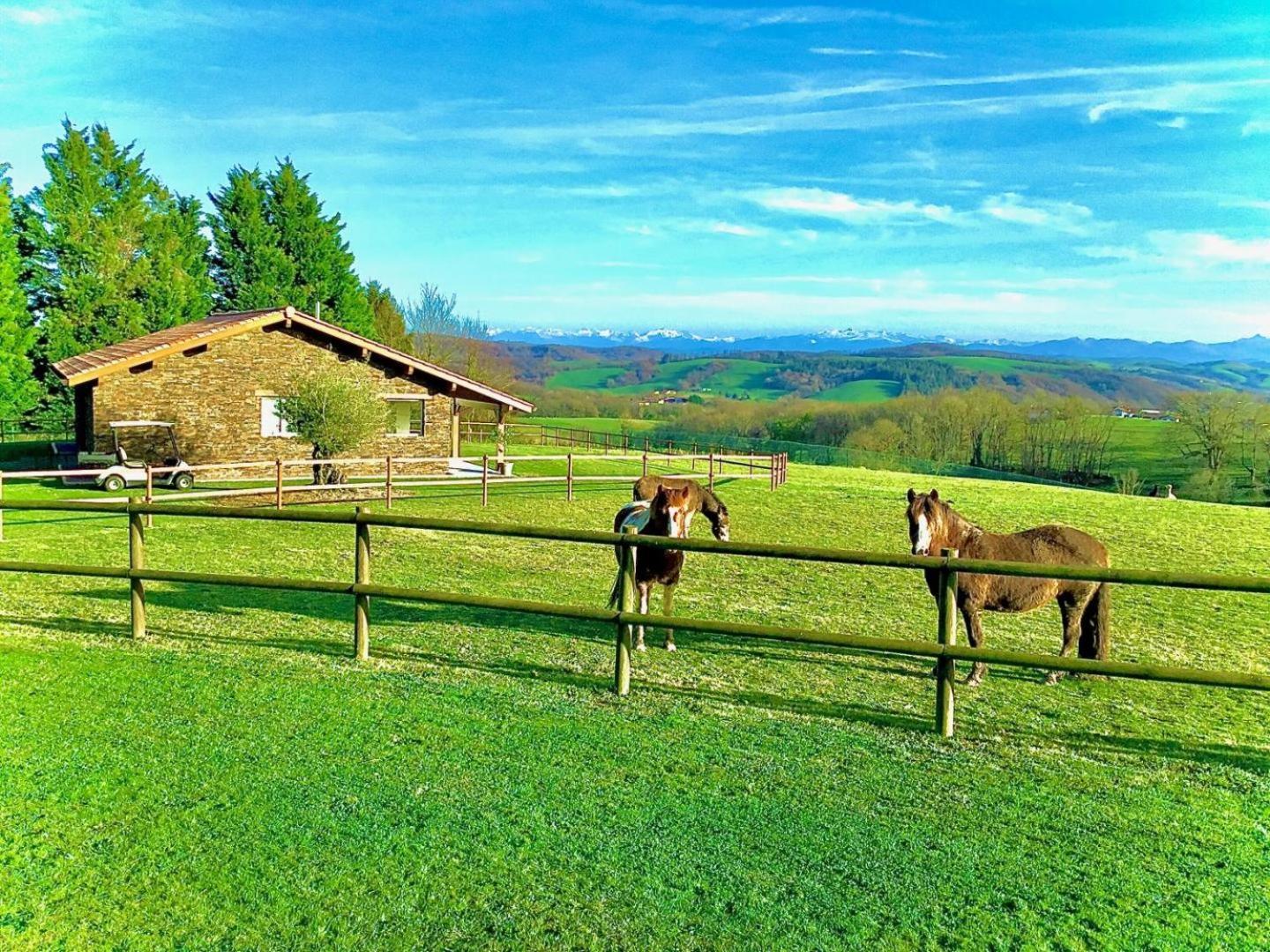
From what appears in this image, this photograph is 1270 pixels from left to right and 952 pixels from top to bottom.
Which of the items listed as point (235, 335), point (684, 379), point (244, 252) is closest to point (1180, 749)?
point (235, 335)

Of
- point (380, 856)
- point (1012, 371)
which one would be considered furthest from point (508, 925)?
point (1012, 371)

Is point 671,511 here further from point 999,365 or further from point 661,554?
point 999,365

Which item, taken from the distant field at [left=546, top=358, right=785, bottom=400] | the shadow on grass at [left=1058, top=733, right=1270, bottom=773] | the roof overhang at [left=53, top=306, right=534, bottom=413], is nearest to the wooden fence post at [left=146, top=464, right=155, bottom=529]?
the roof overhang at [left=53, top=306, right=534, bottom=413]

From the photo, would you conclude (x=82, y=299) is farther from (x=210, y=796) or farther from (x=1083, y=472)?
(x=1083, y=472)

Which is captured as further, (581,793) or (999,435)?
(999,435)

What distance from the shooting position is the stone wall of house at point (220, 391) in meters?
23.4

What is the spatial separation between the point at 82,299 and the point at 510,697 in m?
36.6

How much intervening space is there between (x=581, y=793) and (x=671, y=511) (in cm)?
329

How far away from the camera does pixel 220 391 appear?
24.8m

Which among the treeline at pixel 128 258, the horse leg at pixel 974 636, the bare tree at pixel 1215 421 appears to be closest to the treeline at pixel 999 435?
the bare tree at pixel 1215 421

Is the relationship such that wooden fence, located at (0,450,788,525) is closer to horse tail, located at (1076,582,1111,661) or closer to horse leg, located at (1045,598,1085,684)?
horse leg, located at (1045,598,1085,684)

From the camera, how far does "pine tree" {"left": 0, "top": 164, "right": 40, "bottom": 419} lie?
3231 centimetres

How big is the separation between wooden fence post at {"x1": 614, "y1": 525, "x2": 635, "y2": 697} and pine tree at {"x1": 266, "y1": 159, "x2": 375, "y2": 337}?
43.0 metres

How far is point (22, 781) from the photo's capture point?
4699 millimetres
